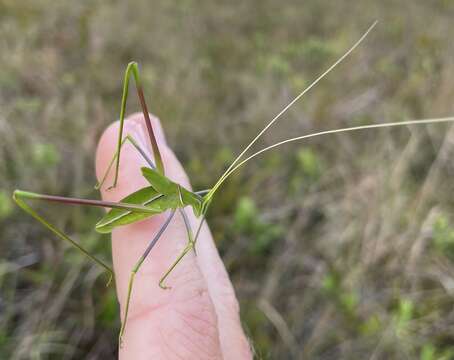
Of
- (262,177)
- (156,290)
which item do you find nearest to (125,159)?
(156,290)

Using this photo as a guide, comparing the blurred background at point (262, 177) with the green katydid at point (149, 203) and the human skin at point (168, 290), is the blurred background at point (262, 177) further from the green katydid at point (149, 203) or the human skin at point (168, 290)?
the green katydid at point (149, 203)

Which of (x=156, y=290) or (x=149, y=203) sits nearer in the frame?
(x=156, y=290)

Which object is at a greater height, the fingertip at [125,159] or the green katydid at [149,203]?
the fingertip at [125,159]

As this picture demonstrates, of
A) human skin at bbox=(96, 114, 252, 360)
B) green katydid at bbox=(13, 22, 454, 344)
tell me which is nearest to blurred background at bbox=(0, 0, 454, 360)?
human skin at bbox=(96, 114, 252, 360)

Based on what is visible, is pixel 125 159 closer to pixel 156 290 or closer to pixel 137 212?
pixel 137 212

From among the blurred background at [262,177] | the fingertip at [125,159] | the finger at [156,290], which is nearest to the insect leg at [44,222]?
the finger at [156,290]

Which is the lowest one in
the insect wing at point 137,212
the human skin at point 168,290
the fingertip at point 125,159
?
the human skin at point 168,290
